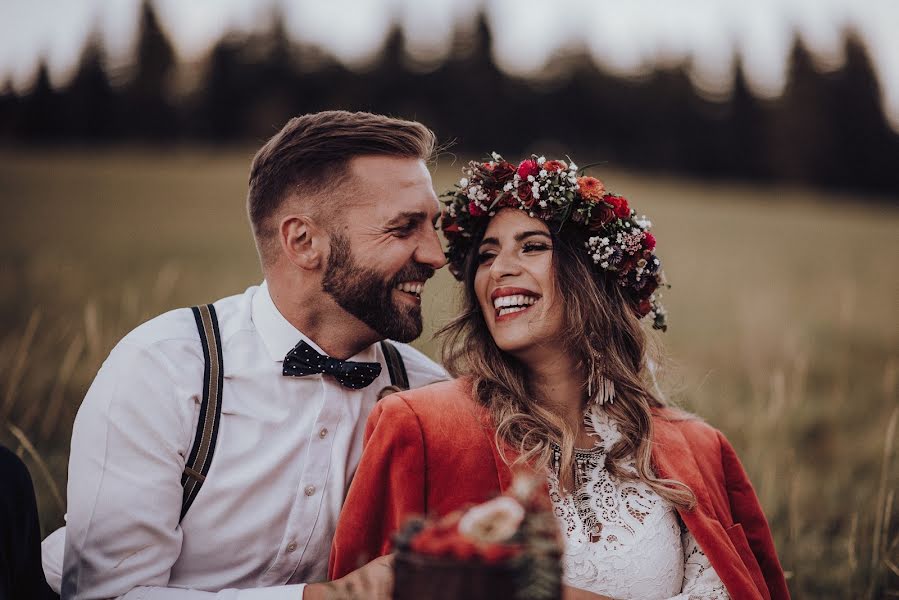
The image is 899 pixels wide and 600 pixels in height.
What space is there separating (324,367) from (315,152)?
91 cm

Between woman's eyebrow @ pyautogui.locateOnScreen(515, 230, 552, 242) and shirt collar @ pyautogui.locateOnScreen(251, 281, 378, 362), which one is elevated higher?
woman's eyebrow @ pyautogui.locateOnScreen(515, 230, 552, 242)

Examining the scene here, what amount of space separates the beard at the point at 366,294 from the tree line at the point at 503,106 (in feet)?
118

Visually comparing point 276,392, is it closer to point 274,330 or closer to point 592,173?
point 274,330

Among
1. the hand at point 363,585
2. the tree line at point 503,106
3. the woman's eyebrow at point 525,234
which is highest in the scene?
the tree line at point 503,106

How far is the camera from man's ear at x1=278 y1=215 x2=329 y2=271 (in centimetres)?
328

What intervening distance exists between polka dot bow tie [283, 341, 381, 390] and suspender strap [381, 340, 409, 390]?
304mm

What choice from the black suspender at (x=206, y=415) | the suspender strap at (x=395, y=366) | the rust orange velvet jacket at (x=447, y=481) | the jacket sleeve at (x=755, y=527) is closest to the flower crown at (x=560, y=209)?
the suspender strap at (x=395, y=366)

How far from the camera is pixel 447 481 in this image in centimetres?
284

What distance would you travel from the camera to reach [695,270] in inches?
683

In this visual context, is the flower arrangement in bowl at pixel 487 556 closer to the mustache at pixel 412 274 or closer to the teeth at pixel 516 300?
the teeth at pixel 516 300

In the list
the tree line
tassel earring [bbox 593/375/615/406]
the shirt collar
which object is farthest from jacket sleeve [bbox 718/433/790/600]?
the tree line

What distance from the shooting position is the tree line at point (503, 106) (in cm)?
3972

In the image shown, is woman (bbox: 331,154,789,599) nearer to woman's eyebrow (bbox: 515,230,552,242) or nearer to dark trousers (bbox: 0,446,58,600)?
woman's eyebrow (bbox: 515,230,552,242)

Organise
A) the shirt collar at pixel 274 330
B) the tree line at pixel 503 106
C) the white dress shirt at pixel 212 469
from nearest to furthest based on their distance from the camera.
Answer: the white dress shirt at pixel 212 469, the shirt collar at pixel 274 330, the tree line at pixel 503 106
